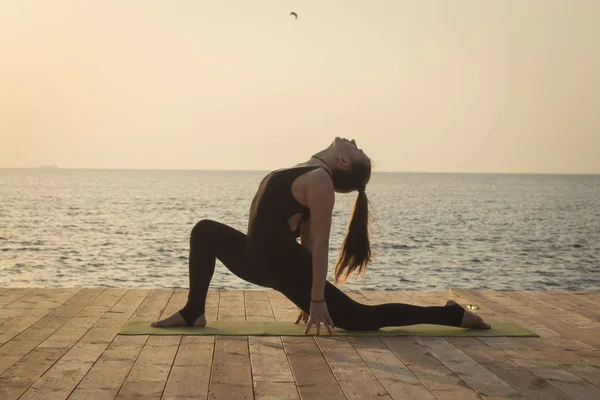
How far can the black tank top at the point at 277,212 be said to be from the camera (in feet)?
15.3

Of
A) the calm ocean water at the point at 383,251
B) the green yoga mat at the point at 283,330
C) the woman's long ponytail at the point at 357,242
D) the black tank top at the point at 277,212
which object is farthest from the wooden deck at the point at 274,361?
the calm ocean water at the point at 383,251

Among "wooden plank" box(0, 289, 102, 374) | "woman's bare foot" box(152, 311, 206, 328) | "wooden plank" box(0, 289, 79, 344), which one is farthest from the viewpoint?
"woman's bare foot" box(152, 311, 206, 328)

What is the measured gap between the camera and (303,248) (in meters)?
4.72

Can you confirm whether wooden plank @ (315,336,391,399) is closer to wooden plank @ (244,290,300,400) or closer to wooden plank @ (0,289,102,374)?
wooden plank @ (244,290,300,400)

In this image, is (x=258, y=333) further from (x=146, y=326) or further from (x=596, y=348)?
(x=596, y=348)

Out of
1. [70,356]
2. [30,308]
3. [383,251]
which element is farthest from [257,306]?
[383,251]

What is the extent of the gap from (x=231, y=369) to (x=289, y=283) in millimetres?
945

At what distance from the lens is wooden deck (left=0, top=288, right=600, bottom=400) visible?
3.43 m

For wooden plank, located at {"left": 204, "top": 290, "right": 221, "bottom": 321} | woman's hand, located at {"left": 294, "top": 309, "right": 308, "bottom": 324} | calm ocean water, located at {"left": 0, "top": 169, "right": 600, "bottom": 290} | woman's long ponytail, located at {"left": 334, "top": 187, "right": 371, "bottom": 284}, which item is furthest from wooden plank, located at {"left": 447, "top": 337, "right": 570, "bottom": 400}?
calm ocean water, located at {"left": 0, "top": 169, "right": 600, "bottom": 290}

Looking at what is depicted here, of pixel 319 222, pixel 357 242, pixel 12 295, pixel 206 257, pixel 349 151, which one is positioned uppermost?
pixel 349 151

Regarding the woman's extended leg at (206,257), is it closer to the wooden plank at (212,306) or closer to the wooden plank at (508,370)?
the wooden plank at (212,306)

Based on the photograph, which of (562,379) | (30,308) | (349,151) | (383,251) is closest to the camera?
(562,379)

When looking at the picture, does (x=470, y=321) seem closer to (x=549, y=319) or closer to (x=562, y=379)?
(x=549, y=319)

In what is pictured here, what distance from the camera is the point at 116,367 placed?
3.81 m
